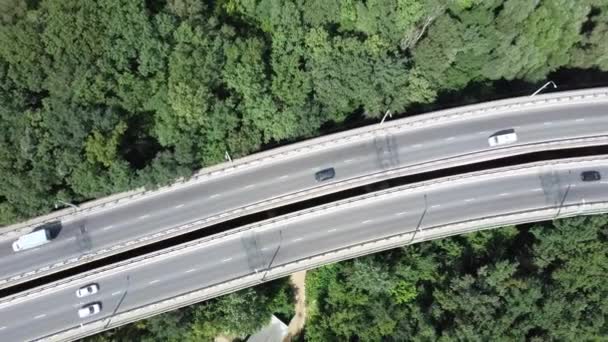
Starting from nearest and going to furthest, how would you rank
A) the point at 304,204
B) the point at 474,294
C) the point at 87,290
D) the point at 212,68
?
the point at 212,68 < the point at 87,290 < the point at 474,294 < the point at 304,204

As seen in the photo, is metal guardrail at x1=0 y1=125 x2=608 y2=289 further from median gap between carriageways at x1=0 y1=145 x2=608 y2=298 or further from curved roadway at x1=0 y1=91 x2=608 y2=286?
median gap between carriageways at x1=0 y1=145 x2=608 y2=298

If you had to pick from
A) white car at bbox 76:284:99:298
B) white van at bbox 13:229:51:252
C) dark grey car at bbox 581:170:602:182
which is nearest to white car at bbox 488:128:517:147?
dark grey car at bbox 581:170:602:182

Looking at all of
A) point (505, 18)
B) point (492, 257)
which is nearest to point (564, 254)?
point (492, 257)

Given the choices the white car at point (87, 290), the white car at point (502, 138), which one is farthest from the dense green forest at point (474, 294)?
A: the white car at point (87, 290)

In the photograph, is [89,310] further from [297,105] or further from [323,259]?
[297,105]

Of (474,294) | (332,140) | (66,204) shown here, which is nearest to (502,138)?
(474,294)

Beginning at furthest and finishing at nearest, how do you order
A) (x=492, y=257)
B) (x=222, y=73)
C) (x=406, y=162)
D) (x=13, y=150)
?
(x=492, y=257) → (x=406, y=162) → (x=222, y=73) → (x=13, y=150)

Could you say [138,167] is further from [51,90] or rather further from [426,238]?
[426,238]

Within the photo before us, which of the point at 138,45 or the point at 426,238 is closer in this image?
the point at 138,45
